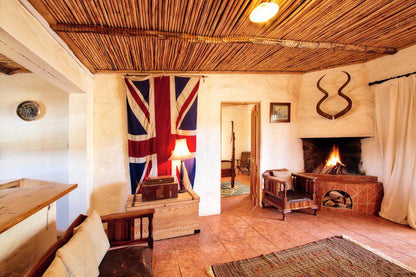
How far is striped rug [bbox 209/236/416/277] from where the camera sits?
1892 millimetres

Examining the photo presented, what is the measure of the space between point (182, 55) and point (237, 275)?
113 inches

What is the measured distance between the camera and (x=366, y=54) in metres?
3.02

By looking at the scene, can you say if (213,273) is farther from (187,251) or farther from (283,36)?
(283,36)

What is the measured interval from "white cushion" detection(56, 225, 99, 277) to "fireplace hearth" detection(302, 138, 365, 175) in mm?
3956

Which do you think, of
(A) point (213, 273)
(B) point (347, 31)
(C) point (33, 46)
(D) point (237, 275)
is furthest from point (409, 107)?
(C) point (33, 46)

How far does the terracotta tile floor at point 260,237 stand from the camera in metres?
2.15

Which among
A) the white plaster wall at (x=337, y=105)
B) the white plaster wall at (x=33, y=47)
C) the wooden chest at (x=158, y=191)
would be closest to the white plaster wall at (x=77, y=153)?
the white plaster wall at (x=33, y=47)

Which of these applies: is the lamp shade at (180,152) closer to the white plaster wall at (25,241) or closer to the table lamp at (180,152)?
the table lamp at (180,152)

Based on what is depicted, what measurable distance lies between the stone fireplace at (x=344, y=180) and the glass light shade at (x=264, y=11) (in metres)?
2.92

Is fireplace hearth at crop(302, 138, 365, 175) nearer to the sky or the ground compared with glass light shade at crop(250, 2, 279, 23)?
nearer to the ground

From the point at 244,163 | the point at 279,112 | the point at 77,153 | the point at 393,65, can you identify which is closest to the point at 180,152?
the point at 77,153

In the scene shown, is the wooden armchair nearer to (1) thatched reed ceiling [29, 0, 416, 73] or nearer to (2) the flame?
(2) the flame

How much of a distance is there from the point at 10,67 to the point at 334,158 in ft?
19.8

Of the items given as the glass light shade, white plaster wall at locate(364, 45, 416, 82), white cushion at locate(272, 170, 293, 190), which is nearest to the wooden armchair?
white cushion at locate(272, 170, 293, 190)
